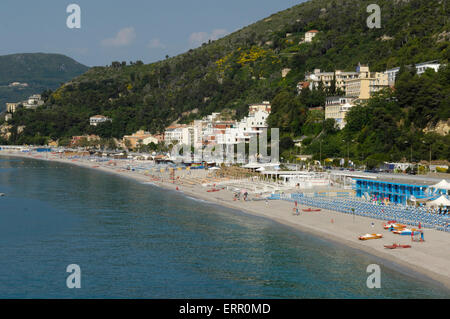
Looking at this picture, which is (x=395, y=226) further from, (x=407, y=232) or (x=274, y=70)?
(x=274, y=70)

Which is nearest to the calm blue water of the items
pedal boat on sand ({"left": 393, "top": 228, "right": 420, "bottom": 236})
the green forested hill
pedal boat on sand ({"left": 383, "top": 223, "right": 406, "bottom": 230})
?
pedal boat on sand ({"left": 393, "top": 228, "right": 420, "bottom": 236})

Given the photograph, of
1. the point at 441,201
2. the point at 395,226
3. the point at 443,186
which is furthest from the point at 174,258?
the point at 443,186

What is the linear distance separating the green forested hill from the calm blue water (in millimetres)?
32563

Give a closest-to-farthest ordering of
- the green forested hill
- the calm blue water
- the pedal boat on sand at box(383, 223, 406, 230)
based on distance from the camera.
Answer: the calm blue water
the pedal boat on sand at box(383, 223, 406, 230)
the green forested hill

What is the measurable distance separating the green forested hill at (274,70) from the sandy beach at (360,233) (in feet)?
73.2

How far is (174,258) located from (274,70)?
11248 cm

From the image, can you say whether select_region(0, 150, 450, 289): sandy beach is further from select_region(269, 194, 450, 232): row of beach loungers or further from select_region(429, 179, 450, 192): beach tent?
select_region(429, 179, 450, 192): beach tent

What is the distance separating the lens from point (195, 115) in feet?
487

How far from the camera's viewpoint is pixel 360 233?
35.8 meters

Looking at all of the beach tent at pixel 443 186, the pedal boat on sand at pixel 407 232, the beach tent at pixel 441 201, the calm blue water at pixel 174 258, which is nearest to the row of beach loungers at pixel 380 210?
the beach tent at pixel 441 201

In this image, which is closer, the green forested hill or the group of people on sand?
the group of people on sand

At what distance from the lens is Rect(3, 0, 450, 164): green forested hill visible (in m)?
88.6
